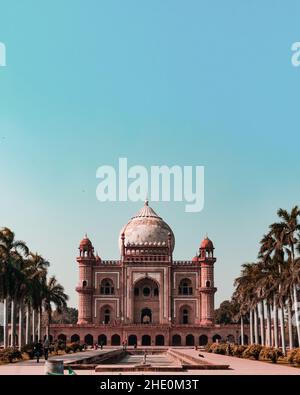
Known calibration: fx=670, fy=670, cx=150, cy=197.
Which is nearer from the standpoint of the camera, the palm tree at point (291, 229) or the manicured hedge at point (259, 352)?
the manicured hedge at point (259, 352)

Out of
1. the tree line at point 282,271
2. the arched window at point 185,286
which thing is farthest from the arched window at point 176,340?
the tree line at point 282,271

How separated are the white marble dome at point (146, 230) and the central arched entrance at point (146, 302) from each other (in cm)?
551

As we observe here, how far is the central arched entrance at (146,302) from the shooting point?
8571 centimetres

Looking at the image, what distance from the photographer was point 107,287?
8662 cm

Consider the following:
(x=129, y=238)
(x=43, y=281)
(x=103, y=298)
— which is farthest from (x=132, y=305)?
(x=43, y=281)

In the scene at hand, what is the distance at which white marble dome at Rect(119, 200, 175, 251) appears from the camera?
89.6 meters

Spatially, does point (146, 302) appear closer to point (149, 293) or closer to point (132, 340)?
point (149, 293)

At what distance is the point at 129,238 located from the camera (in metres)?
90.4

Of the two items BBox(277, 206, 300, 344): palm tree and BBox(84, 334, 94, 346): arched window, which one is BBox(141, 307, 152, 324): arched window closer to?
BBox(84, 334, 94, 346): arched window

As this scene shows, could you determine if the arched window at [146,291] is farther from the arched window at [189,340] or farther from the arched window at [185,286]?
the arched window at [189,340]
